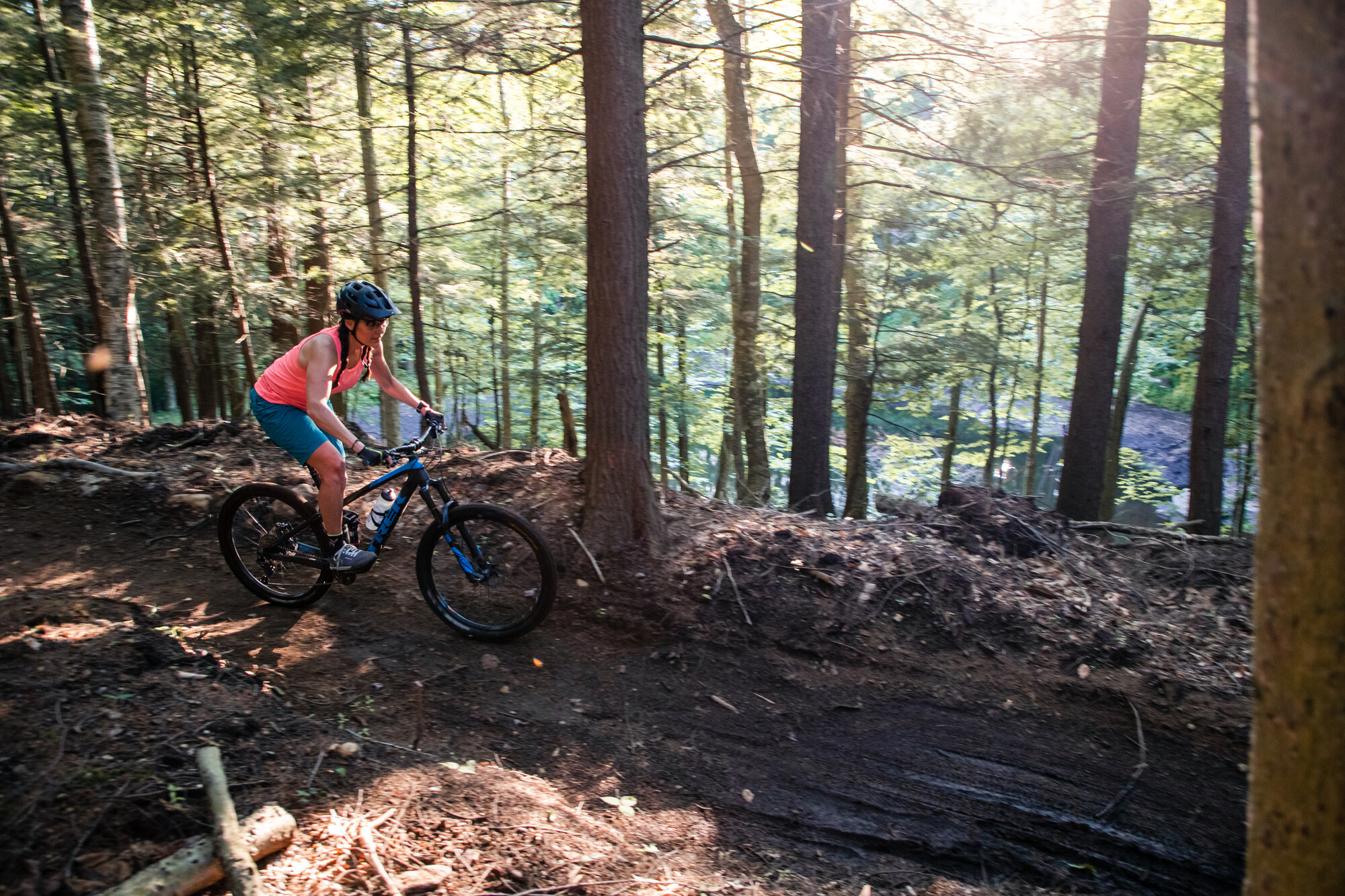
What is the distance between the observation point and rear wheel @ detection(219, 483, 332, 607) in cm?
544

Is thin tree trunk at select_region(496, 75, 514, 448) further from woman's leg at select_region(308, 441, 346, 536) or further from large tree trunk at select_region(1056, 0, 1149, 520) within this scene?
large tree trunk at select_region(1056, 0, 1149, 520)

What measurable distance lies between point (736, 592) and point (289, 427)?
3450 millimetres

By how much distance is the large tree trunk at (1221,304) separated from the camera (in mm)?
8609

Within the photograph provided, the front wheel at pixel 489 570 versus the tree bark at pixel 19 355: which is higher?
the tree bark at pixel 19 355

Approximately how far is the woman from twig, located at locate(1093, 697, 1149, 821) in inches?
188

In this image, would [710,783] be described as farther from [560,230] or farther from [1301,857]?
[560,230]

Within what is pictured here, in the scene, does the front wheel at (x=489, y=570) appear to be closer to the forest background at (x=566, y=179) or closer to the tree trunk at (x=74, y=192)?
the forest background at (x=566, y=179)

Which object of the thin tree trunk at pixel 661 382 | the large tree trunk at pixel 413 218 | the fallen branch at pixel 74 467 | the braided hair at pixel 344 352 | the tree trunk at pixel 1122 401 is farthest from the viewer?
the tree trunk at pixel 1122 401

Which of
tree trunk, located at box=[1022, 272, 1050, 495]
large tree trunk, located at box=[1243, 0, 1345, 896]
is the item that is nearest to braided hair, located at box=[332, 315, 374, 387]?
large tree trunk, located at box=[1243, 0, 1345, 896]

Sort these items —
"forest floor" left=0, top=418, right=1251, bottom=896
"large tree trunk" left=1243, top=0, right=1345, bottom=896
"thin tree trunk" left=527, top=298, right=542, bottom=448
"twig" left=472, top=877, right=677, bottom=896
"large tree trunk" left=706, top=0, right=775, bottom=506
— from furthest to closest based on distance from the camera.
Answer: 1. "thin tree trunk" left=527, top=298, right=542, bottom=448
2. "large tree trunk" left=706, top=0, right=775, bottom=506
3. "forest floor" left=0, top=418, right=1251, bottom=896
4. "twig" left=472, top=877, right=677, bottom=896
5. "large tree trunk" left=1243, top=0, right=1345, bottom=896

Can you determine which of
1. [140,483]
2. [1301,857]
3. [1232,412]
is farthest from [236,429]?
[1232,412]

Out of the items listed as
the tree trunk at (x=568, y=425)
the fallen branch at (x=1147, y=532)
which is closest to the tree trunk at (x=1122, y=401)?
the fallen branch at (x=1147, y=532)

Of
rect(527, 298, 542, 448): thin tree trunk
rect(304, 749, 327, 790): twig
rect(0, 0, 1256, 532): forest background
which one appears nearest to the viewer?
rect(304, 749, 327, 790): twig

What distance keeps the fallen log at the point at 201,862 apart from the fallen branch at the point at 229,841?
0.04 m
